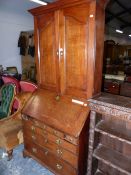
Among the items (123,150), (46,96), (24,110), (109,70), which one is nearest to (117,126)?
(123,150)

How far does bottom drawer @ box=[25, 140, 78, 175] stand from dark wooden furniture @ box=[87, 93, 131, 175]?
0.79ft

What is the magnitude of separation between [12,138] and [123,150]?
4.92 feet

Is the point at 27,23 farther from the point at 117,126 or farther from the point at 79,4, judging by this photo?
the point at 117,126

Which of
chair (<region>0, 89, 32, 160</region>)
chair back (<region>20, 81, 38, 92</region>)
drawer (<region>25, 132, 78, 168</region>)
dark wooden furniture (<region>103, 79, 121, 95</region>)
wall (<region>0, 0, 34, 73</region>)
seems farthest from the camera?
wall (<region>0, 0, 34, 73</region>)

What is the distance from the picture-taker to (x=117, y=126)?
159 centimetres

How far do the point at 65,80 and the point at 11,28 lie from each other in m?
4.53

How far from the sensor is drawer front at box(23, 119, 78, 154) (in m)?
1.58

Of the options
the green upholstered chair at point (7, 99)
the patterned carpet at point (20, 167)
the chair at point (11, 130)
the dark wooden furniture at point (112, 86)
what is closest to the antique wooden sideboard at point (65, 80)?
the patterned carpet at point (20, 167)

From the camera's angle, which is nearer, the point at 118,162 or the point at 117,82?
the point at 118,162

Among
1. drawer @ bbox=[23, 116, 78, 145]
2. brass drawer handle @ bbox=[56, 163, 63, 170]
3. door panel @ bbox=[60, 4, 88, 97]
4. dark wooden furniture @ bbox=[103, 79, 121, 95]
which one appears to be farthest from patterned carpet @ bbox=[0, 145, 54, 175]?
dark wooden furniture @ bbox=[103, 79, 121, 95]

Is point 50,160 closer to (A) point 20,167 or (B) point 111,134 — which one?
(A) point 20,167

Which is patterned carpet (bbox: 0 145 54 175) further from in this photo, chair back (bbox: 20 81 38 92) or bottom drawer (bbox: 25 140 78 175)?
chair back (bbox: 20 81 38 92)

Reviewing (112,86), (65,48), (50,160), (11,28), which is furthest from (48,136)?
(11,28)

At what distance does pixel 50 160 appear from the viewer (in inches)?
73.6
